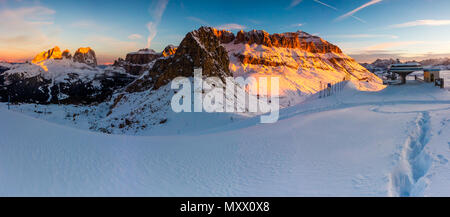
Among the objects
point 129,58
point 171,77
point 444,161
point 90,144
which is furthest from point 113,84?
point 444,161

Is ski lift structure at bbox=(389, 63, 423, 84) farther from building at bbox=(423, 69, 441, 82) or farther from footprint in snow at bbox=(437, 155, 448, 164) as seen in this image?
footprint in snow at bbox=(437, 155, 448, 164)

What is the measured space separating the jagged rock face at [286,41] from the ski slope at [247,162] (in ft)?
376

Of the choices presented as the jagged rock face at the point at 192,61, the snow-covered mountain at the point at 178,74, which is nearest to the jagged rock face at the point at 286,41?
the snow-covered mountain at the point at 178,74

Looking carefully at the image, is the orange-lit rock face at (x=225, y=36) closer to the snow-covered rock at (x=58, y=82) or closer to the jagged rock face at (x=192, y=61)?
the snow-covered rock at (x=58, y=82)

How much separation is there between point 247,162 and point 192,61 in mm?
39072

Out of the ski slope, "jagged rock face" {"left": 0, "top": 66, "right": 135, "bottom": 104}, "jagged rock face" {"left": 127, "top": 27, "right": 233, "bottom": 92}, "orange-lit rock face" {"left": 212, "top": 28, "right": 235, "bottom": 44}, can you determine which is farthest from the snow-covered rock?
the ski slope

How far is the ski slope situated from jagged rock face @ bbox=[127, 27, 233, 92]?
3330 centimetres

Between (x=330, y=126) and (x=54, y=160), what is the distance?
564 inches

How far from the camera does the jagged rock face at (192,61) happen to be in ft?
153

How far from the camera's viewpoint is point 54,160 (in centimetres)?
948

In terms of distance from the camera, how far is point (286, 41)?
435 feet

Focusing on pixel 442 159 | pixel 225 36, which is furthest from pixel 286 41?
pixel 442 159

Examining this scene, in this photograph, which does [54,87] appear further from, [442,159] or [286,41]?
[442,159]

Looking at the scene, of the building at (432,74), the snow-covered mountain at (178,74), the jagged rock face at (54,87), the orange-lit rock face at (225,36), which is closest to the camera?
the building at (432,74)
